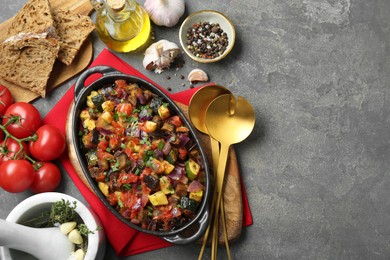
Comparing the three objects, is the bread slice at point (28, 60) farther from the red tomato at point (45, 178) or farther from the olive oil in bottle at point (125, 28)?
the red tomato at point (45, 178)

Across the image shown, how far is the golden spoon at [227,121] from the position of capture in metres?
2.78

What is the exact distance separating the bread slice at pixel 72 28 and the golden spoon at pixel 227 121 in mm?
855

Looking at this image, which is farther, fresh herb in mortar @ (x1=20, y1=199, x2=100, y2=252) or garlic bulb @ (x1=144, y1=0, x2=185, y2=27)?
garlic bulb @ (x1=144, y1=0, x2=185, y2=27)

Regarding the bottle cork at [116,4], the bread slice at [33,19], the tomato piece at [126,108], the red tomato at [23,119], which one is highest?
the bottle cork at [116,4]

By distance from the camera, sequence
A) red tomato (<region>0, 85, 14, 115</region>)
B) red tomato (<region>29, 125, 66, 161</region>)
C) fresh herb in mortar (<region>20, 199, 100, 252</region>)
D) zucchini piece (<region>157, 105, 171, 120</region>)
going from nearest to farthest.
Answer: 1. fresh herb in mortar (<region>20, 199, 100, 252</region>)
2. zucchini piece (<region>157, 105, 171, 120</region>)
3. red tomato (<region>29, 125, 66, 161</region>)
4. red tomato (<region>0, 85, 14, 115</region>)

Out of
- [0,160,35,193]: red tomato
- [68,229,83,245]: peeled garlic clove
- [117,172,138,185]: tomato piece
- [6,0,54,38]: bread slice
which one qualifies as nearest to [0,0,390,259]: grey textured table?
[6,0,54,38]: bread slice

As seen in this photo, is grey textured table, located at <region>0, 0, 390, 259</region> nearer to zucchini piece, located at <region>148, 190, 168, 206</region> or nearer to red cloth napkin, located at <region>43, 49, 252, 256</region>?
red cloth napkin, located at <region>43, 49, 252, 256</region>

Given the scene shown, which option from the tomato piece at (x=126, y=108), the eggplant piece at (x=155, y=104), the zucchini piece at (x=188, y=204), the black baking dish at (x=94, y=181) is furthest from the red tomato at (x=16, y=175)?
the zucchini piece at (x=188, y=204)

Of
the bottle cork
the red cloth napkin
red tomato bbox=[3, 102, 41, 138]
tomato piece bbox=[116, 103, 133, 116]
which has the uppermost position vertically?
the bottle cork

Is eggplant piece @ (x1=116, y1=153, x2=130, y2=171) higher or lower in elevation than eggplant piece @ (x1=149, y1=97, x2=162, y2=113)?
lower

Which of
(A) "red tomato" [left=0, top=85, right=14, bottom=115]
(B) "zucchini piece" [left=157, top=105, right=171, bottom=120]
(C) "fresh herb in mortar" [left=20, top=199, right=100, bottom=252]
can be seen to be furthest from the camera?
(A) "red tomato" [left=0, top=85, right=14, bottom=115]

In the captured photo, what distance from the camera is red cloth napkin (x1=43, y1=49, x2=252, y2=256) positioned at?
9.20 feet

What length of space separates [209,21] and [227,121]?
0.64m

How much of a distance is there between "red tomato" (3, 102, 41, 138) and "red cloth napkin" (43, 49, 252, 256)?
13 cm
